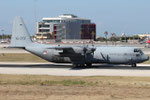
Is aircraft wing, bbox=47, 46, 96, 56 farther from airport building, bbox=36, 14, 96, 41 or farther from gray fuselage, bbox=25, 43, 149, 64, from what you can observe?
airport building, bbox=36, 14, 96, 41

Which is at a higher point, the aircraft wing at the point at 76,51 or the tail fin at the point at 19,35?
the tail fin at the point at 19,35

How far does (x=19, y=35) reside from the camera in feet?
132

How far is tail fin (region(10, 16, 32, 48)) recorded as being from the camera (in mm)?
40125

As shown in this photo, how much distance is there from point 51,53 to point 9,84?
15.2 m

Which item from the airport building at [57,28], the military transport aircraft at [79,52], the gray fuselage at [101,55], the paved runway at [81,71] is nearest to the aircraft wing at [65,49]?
the military transport aircraft at [79,52]

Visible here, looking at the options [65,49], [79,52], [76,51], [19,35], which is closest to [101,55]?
[79,52]

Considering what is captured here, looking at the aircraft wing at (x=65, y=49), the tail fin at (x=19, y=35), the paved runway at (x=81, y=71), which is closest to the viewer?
the paved runway at (x=81, y=71)

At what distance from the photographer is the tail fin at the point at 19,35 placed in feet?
132

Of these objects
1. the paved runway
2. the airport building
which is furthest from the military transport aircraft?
the airport building

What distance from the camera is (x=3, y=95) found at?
1952 cm

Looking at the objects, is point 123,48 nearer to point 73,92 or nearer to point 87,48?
point 87,48

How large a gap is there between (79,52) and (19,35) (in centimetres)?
826

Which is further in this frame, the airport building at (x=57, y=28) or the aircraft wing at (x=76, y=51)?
the airport building at (x=57, y=28)

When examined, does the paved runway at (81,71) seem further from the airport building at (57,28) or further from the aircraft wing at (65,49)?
the airport building at (57,28)
